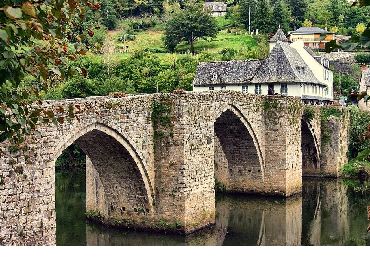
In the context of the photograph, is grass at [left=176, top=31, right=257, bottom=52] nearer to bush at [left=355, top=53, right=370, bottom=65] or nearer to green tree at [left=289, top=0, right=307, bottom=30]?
green tree at [left=289, top=0, right=307, bottom=30]

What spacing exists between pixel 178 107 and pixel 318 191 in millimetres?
11905

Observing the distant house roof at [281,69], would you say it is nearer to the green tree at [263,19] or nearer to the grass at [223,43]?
the grass at [223,43]

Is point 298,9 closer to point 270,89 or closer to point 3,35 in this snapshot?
point 270,89

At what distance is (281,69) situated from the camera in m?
35.0

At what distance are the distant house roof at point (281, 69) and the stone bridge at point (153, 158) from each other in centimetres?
865

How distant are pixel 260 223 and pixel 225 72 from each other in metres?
16.3

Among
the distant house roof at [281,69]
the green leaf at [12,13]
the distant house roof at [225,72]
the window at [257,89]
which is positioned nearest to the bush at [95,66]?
the distant house roof at [225,72]

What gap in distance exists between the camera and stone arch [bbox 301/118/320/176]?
103 ft

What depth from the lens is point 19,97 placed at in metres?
4.81

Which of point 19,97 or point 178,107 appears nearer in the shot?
point 19,97

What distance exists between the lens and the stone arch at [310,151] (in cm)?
3148

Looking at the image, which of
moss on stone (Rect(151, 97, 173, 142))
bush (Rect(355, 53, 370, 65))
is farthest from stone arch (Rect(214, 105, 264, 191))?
bush (Rect(355, 53, 370, 65))
